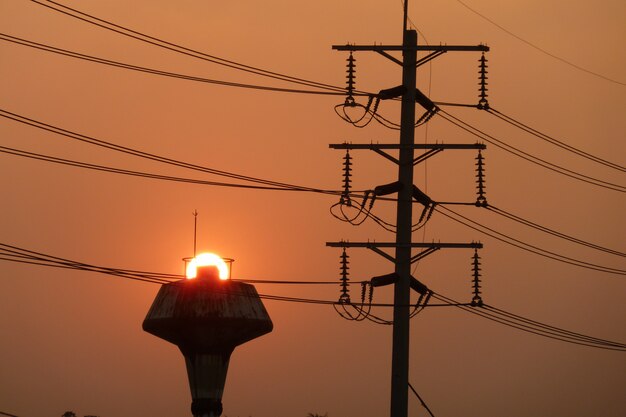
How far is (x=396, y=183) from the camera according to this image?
8606 cm

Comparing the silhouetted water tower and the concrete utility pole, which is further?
the concrete utility pole

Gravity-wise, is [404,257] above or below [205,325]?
above

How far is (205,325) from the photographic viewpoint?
80.1 metres

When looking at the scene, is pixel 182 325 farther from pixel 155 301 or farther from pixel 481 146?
pixel 481 146

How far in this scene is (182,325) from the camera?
80.1 m

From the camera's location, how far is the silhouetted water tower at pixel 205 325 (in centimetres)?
8000

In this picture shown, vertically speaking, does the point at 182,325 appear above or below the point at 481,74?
below

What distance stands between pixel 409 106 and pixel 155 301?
12.3 m

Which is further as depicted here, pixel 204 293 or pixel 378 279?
pixel 378 279

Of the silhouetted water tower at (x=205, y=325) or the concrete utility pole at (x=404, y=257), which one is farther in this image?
the concrete utility pole at (x=404, y=257)

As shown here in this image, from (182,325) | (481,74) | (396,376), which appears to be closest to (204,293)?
(182,325)

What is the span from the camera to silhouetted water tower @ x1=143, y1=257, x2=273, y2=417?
262 ft

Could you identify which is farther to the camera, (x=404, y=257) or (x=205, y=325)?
(x=404, y=257)

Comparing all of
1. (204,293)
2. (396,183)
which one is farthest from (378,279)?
(204,293)
